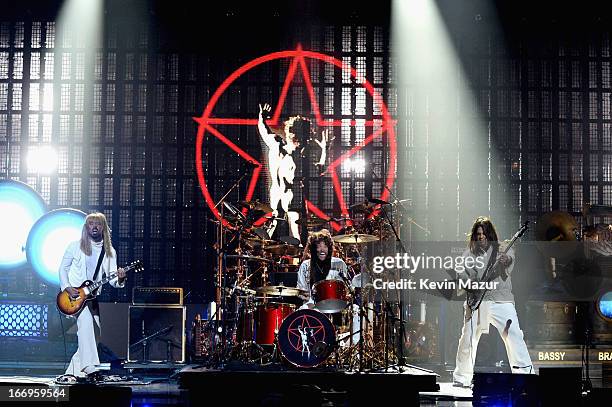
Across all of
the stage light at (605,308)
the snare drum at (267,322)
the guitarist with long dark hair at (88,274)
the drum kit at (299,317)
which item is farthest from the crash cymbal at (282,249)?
the stage light at (605,308)

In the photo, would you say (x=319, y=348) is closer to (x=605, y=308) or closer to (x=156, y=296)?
(x=156, y=296)

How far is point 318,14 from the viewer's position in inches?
646

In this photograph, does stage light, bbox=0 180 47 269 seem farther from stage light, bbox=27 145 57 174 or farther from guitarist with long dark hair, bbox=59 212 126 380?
guitarist with long dark hair, bbox=59 212 126 380

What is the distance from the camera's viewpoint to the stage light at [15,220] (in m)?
15.4

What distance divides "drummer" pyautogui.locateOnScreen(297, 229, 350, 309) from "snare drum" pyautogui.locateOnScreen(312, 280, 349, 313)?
34 centimetres

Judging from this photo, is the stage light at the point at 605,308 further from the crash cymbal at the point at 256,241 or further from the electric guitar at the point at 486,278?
the crash cymbal at the point at 256,241

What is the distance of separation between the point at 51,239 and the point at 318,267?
4.98 m

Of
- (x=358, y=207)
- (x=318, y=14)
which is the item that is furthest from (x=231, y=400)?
(x=318, y=14)

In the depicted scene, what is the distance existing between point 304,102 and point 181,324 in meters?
4.49

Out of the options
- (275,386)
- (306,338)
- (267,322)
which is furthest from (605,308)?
(275,386)

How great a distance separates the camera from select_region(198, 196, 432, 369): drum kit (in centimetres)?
1145

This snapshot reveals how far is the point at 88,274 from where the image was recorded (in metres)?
12.2

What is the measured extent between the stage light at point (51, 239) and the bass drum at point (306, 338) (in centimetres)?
498

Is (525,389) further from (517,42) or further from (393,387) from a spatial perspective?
(517,42)
